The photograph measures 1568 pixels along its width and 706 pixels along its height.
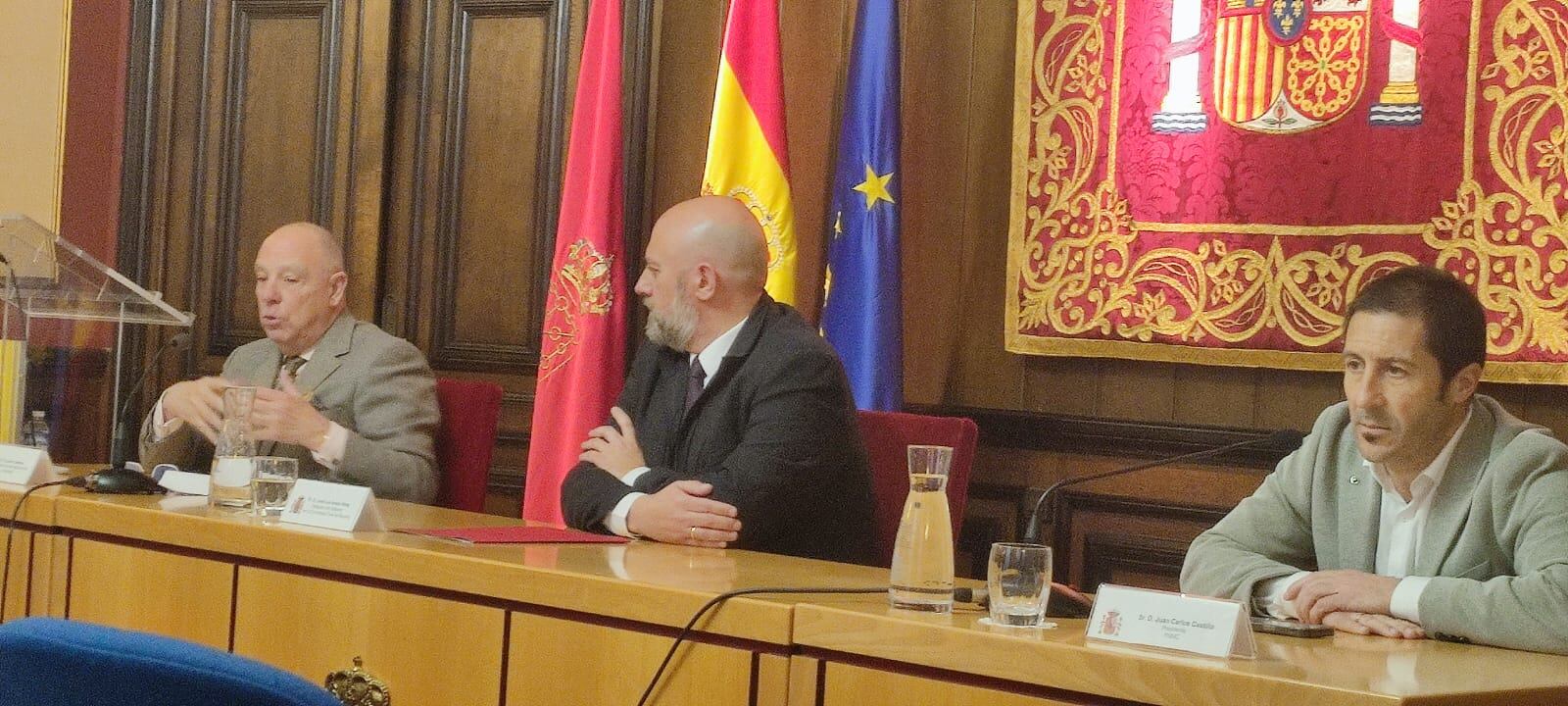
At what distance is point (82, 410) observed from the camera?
5.05 metres

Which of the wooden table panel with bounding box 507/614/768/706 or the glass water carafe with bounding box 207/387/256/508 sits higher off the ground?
the glass water carafe with bounding box 207/387/256/508

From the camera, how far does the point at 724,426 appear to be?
304cm

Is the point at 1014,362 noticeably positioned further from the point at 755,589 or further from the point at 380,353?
the point at 755,589

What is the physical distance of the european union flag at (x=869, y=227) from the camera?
3857 mm

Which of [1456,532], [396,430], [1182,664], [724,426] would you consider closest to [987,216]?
[724,426]

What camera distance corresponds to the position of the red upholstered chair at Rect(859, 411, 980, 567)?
291 centimetres

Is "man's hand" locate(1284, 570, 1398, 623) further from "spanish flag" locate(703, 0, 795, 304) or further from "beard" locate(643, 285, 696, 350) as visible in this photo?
"spanish flag" locate(703, 0, 795, 304)

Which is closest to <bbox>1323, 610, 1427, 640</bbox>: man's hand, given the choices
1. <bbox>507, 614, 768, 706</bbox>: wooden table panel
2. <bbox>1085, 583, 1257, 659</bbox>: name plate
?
<bbox>1085, 583, 1257, 659</bbox>: name plate

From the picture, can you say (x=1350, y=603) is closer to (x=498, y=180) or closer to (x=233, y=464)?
(x=233, y=464)

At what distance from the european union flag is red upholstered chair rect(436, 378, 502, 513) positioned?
2.73ft

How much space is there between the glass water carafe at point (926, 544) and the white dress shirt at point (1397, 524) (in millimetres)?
558

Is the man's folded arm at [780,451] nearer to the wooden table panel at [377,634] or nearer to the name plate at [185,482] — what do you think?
the wooden table panel at [377,634]

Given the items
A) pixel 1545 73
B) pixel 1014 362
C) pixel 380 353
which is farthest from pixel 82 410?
pixel 1545 73

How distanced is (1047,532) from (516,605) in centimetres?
215
